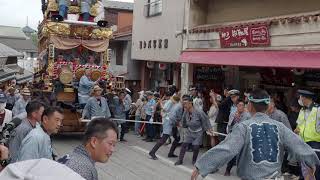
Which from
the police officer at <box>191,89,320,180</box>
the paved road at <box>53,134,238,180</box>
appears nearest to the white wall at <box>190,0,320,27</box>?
the paved road at <box>53,134,238,180</box>

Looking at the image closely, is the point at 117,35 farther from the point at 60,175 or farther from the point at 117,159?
→ the point at 60,175

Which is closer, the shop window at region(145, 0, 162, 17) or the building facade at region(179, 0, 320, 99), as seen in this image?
the building facade at region(179, 0, 320, 99)

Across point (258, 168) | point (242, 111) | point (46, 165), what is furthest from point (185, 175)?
point (46, 165)

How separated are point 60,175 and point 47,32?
564 inches

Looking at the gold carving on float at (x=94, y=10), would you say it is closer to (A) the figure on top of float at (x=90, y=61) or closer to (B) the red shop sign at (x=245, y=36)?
(A) the figure on top of float at (x=90, y=61)

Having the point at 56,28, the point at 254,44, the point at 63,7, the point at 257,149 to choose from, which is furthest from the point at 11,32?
the point at 257,149

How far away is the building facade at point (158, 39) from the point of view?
19.0 metres

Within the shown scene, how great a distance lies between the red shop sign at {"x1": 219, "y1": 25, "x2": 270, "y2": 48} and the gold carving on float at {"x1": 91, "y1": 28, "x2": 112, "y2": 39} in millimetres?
Result: 3797

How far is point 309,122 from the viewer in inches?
359

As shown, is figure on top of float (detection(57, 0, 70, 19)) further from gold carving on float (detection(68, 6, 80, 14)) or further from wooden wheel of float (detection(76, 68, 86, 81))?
wooden wheel of float (detection(76, 68, 86, 81))

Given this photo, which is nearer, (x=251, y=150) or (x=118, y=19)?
(x=251, y=150)

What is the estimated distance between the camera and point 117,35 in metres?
26.4

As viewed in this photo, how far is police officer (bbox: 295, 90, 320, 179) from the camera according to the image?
9008mm

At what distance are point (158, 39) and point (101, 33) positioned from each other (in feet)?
16.2
